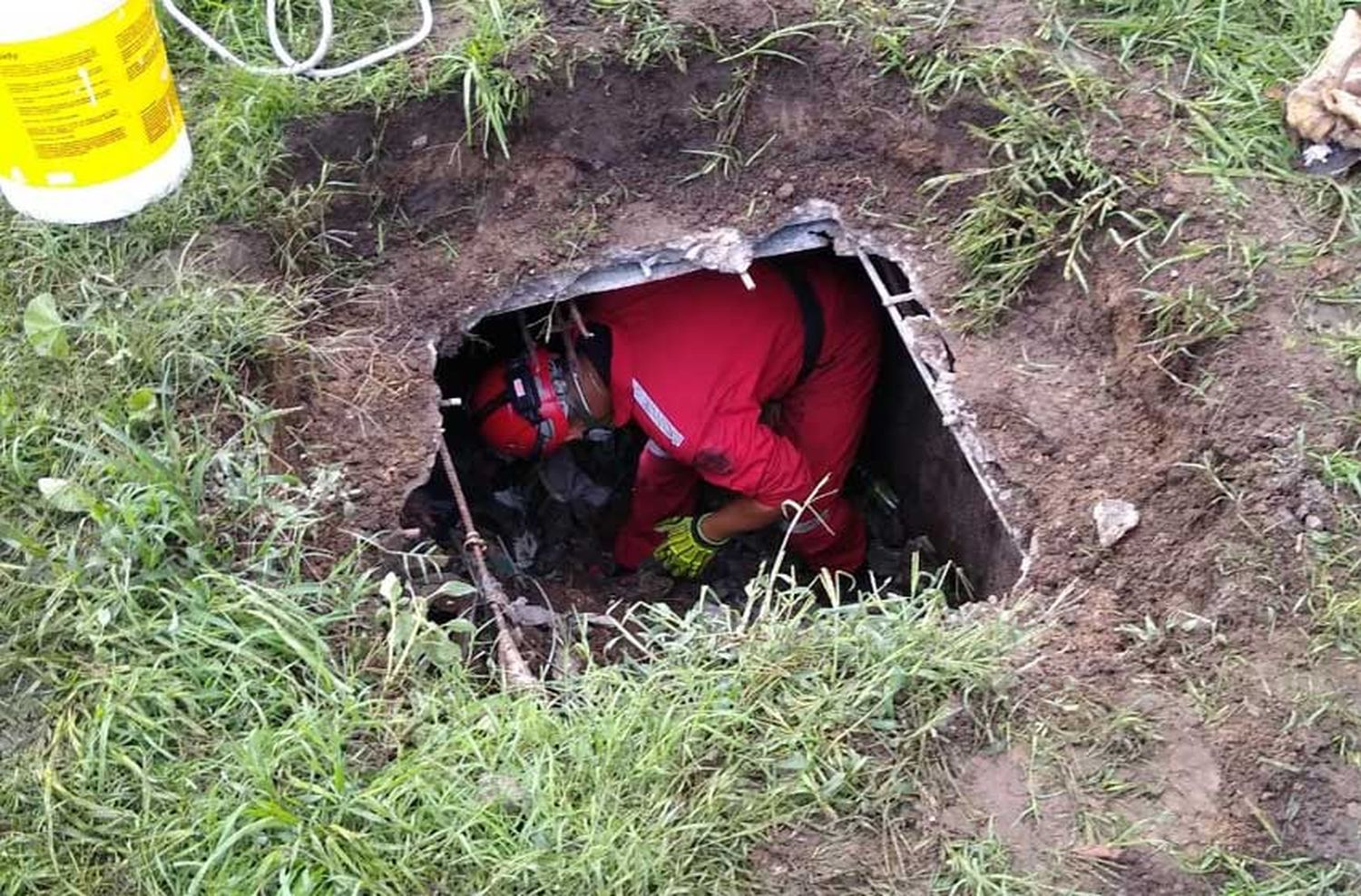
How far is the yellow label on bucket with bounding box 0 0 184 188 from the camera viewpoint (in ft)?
7.86

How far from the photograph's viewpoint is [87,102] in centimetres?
246

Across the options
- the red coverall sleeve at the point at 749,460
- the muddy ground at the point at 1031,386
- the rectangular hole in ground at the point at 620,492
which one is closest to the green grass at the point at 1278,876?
the muddy ground at the point at 1031,386

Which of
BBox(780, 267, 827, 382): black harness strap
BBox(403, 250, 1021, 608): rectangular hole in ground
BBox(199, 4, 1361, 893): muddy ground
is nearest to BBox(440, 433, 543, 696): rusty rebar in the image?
BBox(199, 4, 1361, 893): muddy ground

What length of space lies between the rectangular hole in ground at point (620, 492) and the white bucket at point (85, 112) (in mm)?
884

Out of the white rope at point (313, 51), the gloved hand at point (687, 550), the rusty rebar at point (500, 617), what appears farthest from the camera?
the gloved hand at point (687, 550)

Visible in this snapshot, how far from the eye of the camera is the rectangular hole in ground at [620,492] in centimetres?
346

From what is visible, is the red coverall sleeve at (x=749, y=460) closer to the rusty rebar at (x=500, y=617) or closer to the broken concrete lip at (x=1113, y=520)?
the rusty rebar at (x=500, y=617)

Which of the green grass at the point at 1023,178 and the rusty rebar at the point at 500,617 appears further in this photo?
the green grass at the point at 1023,178

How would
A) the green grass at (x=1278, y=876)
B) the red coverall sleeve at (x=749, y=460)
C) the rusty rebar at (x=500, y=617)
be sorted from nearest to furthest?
the green grass at (x=1278, y=876)
the rusty rebar at (x=500, y=617)
the red coverall sleeve at (x=749, y=460)

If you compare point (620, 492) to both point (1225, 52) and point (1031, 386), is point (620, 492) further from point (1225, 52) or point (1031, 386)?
point (1225, 52)

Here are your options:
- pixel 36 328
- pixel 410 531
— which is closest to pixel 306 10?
pixel 36 328

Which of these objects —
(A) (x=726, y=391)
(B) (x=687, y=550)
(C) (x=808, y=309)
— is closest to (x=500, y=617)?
(A) (x=726, y=391)

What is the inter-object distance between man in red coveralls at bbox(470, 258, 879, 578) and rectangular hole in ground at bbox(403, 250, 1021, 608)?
96 millimetres

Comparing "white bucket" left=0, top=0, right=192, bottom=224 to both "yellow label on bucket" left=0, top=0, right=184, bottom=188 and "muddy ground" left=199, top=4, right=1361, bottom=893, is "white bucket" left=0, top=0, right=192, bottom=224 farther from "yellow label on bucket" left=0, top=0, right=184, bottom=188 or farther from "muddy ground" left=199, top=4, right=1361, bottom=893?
"muddy ground" left=199, top=4, right=1361, bottom=893
